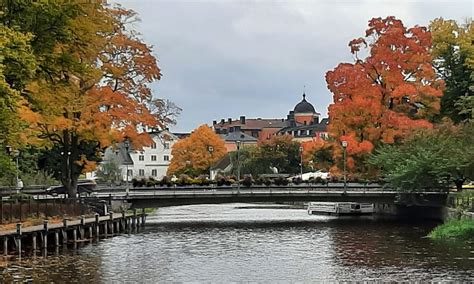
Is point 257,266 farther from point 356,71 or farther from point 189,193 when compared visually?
point 356,71

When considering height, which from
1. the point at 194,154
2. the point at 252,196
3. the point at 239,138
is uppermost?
the point at 239,138

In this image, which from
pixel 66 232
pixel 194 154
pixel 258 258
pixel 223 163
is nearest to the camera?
pixel 258 258

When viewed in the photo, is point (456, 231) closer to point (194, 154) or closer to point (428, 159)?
point (428, 159)

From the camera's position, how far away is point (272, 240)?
43719 millimetres

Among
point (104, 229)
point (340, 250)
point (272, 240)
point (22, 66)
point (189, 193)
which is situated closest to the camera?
point (22, 66)

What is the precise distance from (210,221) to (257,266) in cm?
3023

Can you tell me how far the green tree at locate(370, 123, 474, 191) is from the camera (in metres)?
49.2

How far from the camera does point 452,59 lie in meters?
67.4

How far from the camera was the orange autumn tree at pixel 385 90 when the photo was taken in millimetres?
59812

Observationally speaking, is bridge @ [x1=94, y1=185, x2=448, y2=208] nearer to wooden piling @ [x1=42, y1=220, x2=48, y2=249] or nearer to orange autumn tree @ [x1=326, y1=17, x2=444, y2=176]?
orange autumn tree @ [x1=326, y1=17, x2=444, y2=176]

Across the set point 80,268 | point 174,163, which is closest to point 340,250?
point 80,268

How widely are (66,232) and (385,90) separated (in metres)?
29.3

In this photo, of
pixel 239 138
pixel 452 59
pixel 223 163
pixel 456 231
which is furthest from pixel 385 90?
pixel 239 138

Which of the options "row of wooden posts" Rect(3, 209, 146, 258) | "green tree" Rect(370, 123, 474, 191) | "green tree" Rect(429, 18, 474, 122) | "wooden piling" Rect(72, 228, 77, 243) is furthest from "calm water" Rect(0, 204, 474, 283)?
"green tree" Rect(429, 18, 474, 122)
